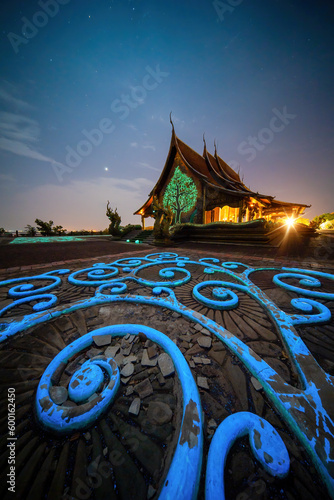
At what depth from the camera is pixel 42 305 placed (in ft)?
4.50

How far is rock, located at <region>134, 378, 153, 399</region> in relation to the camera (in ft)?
2.43

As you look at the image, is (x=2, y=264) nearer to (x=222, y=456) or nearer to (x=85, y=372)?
(x=85, y=372)

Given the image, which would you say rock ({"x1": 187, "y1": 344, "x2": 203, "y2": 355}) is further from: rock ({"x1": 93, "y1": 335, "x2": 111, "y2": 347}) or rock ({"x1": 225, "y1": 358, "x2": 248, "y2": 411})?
rock ({"x1": 93, "y1": 335, "x2": 111, "y2": 347})

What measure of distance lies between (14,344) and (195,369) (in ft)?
3.73

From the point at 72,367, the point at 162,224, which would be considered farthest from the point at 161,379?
the point at 162,224

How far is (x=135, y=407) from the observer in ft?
2.26

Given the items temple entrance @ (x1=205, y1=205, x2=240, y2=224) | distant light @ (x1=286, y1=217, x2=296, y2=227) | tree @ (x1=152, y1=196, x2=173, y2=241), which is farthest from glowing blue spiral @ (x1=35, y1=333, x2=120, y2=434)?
temple entrance @ (x1=205, y1=205, x2=240, y2=224)

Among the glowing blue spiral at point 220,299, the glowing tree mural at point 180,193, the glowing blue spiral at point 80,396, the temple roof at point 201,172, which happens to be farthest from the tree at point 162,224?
the glowing blue spiral at point 80,396

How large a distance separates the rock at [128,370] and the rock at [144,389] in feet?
0.25

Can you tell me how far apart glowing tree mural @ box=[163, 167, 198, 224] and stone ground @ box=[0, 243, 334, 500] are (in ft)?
31.7

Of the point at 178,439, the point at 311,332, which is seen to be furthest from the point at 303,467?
the point at 311,332

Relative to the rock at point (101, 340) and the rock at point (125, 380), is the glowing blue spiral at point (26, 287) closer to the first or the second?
the rock at point (101, 340)

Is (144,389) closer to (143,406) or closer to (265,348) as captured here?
(143,406)

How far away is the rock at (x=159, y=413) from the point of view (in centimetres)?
65
